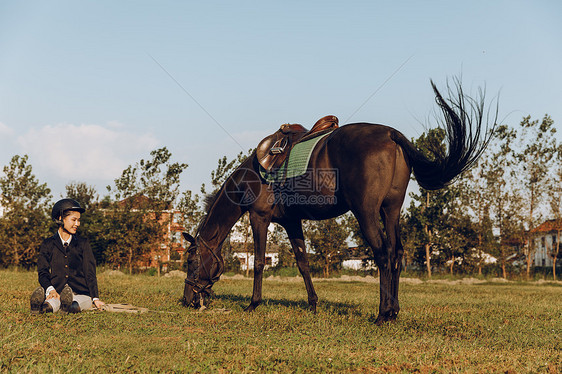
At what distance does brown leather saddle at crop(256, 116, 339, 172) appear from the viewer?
336 inches

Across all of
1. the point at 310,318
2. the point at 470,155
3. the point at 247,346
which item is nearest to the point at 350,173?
the point at 470,155

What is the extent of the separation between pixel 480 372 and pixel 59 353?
4.30 metres

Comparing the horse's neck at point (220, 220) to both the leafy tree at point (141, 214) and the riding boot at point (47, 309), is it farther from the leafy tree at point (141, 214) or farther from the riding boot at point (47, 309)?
the leafy tree at point (141, 214)

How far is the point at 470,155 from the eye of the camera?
7.25 metres

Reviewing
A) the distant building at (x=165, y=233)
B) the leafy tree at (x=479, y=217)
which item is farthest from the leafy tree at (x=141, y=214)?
the leafy tree at (x=479, y=217)

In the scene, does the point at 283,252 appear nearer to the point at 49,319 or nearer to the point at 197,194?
the point at 197,194

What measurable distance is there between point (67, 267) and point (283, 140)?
4334 mm

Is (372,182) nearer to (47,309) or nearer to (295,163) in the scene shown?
(295,163)

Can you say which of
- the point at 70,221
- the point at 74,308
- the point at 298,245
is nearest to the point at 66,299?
the point at 74,308

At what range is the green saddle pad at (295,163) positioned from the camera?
318 inches

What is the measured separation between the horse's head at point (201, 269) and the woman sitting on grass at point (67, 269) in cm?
192

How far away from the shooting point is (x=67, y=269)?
752cm

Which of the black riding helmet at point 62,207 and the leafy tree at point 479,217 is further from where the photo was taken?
the leafy tree at point 479,217

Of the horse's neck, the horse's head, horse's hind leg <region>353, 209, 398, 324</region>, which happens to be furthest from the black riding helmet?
horse's hind leg <region>353, 209, 398, 324</region>
